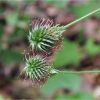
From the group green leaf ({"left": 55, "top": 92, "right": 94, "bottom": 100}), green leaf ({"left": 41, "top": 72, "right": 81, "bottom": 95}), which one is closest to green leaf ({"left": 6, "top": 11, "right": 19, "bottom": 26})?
green leaf ({"left": 41, "top": 72, "right": 81, "bottom": 95})

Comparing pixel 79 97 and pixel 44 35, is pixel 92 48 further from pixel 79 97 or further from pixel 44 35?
pixel 44 35

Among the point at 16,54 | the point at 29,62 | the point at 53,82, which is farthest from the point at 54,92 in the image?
the point at 29,62

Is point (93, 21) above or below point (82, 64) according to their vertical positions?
above

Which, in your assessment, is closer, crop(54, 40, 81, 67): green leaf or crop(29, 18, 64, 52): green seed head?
crop(29, 18, 64, 52): green seed head

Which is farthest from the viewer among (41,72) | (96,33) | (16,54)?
(96,33)

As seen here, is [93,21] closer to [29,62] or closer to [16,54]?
[16,54]

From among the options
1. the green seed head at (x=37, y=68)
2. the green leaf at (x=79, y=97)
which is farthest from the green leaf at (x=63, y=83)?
the green seed head at (x=37, y=68)

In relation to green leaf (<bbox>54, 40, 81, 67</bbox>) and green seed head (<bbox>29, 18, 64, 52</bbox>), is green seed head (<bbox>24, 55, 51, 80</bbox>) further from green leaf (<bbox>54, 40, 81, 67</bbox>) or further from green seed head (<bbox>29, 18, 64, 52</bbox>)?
green leaf (<bbox>54, 40, 81, 67</bbox>)
